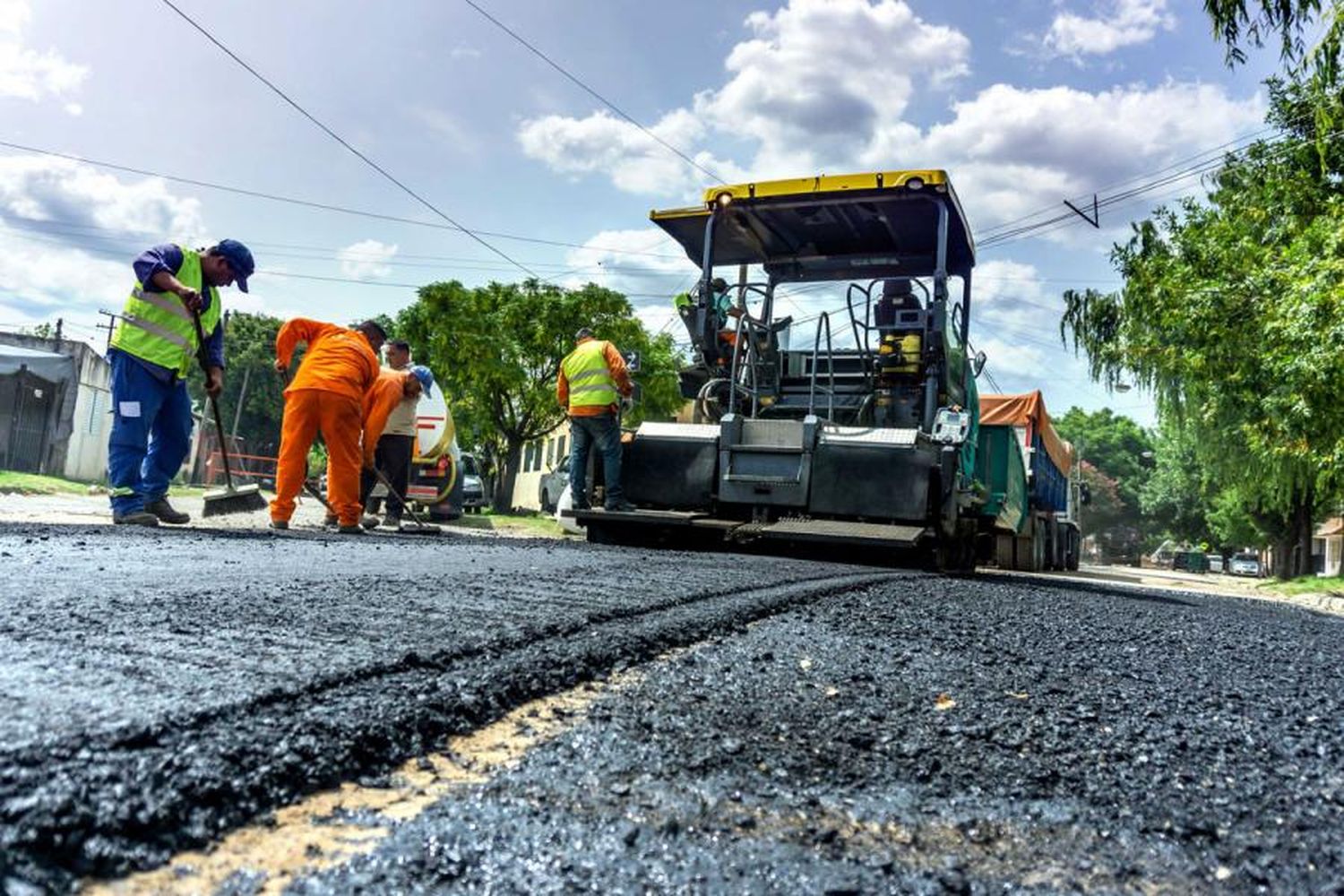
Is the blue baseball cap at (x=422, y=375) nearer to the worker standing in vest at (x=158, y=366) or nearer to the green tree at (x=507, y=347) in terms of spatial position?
the worker standing in vest at (x=158, y=366)

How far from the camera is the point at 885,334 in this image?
6609 millimetres

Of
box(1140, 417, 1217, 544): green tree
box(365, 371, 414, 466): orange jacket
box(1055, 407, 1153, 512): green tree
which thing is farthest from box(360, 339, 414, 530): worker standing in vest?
box(1055, 407, 1153, 512): green tree

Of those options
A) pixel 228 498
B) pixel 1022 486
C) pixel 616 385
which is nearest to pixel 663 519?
pixel 616 385

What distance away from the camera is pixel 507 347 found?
65.1 feet

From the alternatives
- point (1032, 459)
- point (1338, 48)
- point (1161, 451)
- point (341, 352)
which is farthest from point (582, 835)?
point (1161, 451)

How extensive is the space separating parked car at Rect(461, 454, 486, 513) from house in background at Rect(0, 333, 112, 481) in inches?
336

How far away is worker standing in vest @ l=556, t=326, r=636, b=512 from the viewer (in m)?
6.68

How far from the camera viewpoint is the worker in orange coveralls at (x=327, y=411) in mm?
5996

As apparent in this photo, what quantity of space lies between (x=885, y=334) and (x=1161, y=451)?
40694 millimetres

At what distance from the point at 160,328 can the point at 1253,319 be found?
11099 millimetres

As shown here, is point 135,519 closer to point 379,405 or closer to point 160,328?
point 160,328

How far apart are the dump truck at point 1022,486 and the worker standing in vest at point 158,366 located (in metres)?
5.88

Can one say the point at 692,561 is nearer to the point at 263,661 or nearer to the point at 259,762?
the point at 263,661

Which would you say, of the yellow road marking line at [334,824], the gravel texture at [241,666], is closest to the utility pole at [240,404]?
the gravel texture at [241,666]
